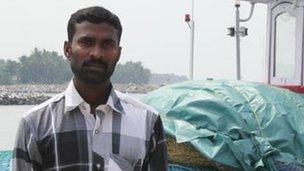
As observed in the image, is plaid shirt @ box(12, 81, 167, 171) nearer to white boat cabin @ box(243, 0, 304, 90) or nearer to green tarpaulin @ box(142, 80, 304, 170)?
green tarpaulin @ box(142, 80, 304, 170)

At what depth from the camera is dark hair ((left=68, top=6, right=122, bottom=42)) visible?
2.06 m

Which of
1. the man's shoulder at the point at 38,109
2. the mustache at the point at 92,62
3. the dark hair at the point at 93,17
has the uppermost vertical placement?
the dark hair at the point at 93,17

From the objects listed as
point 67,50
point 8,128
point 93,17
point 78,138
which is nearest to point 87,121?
point 78,138

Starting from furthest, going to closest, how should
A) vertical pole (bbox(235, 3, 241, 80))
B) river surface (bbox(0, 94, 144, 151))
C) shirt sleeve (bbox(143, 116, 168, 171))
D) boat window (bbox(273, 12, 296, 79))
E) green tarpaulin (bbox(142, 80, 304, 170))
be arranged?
boat window (bbox(273, 12, 296, 79))
vertical pole (bbox(235, 3, 241, 80))
river surface (bbox(0, 94, 144, 151))
green tarpaulin (bbox(142, 80, 304, 170))
shirt sleeve (bbox(143, 116, 168, 171))

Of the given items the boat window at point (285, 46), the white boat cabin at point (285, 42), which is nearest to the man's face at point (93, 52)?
the white boat cabin at point (285, 42)

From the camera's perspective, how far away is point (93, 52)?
6.54ft

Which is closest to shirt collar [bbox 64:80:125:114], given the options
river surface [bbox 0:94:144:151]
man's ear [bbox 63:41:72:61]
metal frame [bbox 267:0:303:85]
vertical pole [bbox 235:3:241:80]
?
man's ear [bbox 63:41:72:61]

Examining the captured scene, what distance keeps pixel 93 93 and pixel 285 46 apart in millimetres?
5520

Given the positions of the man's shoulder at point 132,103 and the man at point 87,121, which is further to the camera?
the man's shoulder at point 132,103

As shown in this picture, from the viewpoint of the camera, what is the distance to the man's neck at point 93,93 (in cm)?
206

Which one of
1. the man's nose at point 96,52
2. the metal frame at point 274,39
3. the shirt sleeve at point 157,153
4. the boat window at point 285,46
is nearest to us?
the man's nose at point 96,52

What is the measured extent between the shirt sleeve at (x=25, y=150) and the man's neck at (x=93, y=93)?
244 mm

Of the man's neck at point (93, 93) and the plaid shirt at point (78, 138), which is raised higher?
the man's neck at point (93, 93)

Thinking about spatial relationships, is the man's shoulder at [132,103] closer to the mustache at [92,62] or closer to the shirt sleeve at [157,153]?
the shirt sleeve at [157,153]
